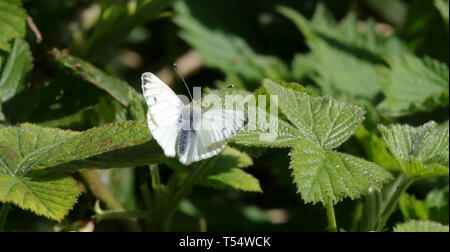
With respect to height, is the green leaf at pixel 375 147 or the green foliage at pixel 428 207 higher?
the green leaf at pixel 375 147

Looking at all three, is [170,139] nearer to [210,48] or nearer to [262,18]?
[210,48]

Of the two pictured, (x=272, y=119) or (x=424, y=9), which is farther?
(x=424, y=9)

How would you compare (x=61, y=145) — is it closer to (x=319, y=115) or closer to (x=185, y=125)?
(x=185, y=125)

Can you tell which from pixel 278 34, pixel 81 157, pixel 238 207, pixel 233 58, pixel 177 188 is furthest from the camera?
pixel 278 34

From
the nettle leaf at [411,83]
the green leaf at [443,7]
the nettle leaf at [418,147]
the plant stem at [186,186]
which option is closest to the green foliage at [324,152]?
the nettle leaf at [418,147]

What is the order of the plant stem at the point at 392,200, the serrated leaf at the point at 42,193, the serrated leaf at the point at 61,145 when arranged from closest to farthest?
the serrated leaf at the point at 42,193 → the serrated leaf at the point at 61,145 → the plant stem at the point at 392,200

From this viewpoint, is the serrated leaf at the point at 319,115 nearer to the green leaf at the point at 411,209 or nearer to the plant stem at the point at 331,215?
the plant stem at the point at 331,215
